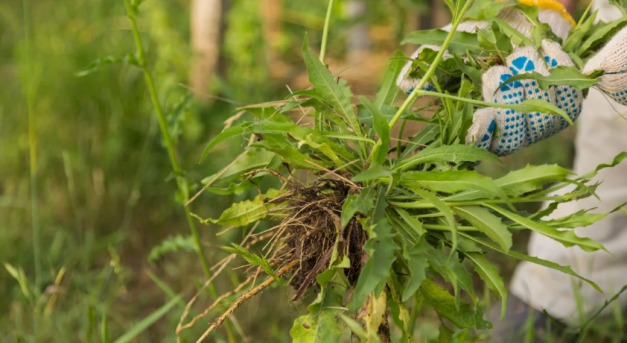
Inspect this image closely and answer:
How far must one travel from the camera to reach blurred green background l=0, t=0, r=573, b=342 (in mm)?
2113

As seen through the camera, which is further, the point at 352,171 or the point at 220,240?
the point at 220,240

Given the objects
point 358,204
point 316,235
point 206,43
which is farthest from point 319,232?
point 206,43

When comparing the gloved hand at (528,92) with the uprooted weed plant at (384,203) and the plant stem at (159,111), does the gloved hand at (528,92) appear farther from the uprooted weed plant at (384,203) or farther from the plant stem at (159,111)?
the plant stem at (159,111)

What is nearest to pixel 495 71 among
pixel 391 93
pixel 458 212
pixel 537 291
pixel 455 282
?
pixel 391 93

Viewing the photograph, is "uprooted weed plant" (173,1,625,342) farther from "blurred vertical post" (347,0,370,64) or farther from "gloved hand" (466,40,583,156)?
"blurred vertical post" (347,0,370,64)

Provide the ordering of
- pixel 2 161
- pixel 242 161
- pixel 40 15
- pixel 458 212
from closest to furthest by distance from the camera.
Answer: pixel 458 212 → pixel 242 161 → pixel 2 161 → pixel 40 15

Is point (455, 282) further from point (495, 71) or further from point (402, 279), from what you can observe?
point (495, 71)

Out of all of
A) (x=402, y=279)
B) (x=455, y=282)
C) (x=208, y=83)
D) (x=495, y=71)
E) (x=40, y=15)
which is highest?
(x=495, y=71)

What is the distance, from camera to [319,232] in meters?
1.21

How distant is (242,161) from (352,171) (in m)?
0.19

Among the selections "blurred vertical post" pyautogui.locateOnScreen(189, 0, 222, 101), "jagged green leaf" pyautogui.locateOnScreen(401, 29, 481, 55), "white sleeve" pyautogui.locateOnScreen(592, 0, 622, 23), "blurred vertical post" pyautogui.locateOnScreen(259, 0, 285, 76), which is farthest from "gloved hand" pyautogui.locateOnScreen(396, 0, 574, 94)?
"blurred vertical post" pyautogui.locateOnScreen(259, 0, 285, 76)

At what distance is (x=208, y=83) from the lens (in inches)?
115

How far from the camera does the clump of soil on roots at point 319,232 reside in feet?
3.88

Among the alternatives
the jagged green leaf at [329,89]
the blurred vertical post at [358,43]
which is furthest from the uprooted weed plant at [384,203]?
the blurred vertical post at [358,43]
